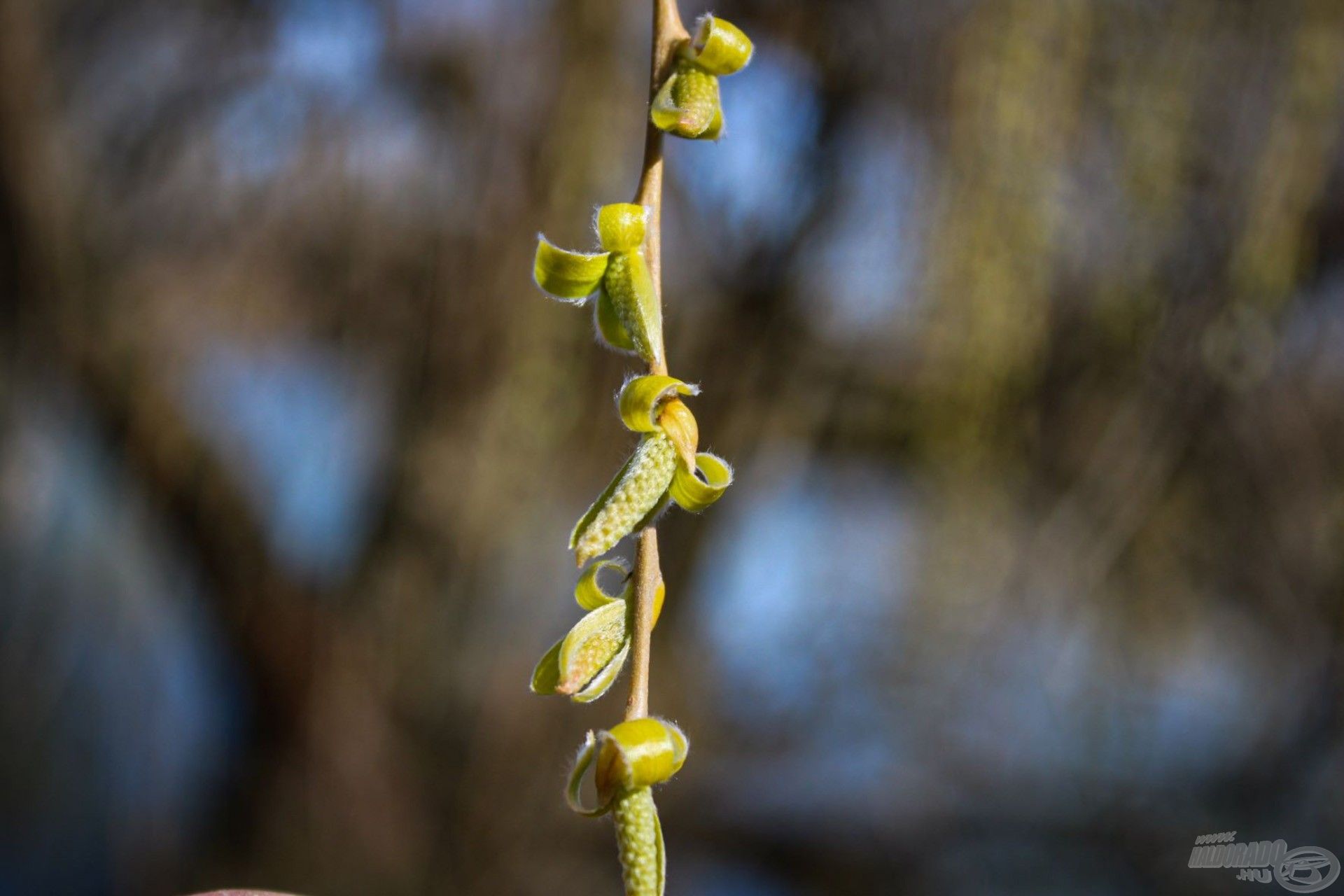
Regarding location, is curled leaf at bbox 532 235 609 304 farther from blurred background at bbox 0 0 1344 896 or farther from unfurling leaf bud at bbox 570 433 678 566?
blurred background at bbox 0 0 1344 896

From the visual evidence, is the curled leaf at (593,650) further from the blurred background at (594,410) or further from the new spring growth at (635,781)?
the blurred background at (594,410)

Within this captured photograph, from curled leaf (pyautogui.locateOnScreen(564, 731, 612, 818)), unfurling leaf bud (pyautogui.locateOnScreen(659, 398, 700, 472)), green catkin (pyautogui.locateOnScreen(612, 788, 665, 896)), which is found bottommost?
green catkin (pyautogui.locateOnScreen(612, 788, 665, 896))

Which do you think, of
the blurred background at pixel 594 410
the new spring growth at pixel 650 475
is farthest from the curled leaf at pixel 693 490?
the blurred background at pixel 594 410

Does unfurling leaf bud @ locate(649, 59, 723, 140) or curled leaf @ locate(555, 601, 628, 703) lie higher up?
unfurling leaf bud @ locate(649, 59, 723, 140)

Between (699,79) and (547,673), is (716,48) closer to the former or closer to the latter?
(699,79)

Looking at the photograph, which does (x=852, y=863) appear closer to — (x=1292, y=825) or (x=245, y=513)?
(x=1292, y=825)

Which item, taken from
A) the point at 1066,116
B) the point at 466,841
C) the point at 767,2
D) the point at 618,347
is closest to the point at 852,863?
the point at 466,841

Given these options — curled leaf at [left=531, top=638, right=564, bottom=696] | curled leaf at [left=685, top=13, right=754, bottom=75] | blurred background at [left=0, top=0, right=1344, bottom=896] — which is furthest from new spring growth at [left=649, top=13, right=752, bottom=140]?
blurred background at [left=0, top=0, right=1344, bottom=896]
